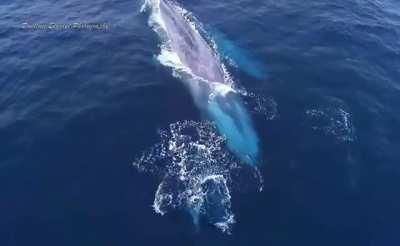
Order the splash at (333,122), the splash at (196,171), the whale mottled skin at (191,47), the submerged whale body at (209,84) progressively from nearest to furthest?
the splash at (196,171), the submerged whale body at (209,84), the splash at (333,122), the whale mottled skin at (191,47)

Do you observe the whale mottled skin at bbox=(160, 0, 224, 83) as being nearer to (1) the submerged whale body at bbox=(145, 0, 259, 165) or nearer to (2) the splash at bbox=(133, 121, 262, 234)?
(1) the submerged whale body at bbox=(145, 0, 259, 165)

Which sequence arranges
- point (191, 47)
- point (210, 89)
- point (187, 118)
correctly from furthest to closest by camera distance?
point (191, 47)
point (210, 89)
point (187, 118)

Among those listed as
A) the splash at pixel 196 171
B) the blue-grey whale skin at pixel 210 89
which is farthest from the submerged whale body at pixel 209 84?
the splash at pixel 196 171

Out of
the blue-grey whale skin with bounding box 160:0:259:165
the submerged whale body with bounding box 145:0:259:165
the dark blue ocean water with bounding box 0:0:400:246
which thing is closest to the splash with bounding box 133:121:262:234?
the dark blue ocean water with bounding box 0:0:400:246

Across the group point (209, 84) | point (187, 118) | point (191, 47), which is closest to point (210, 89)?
point (209, 84)

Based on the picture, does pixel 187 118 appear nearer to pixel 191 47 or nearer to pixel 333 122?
pixel 191 47

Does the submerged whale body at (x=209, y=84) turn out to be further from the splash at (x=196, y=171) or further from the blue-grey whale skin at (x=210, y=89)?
the splash at (x=196, y=171)

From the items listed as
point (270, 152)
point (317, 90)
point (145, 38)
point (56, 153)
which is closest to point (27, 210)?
point (56, 153)

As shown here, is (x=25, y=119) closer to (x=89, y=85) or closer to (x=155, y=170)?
(x=89, y=85)
